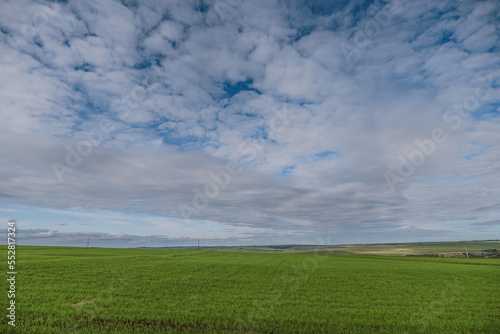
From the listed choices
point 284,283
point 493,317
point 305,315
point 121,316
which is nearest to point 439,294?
point 493,317

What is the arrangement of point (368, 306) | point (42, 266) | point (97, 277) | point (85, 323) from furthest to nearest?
point (42, 266)
point (97, 277)
point (368, 306)
point (85, 323)

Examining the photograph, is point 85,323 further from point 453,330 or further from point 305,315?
point 453,330

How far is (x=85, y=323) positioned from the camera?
60.8 feet

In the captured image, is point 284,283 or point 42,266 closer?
point 284,283

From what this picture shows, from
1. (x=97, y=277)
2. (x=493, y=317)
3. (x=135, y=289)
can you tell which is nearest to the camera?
(x=493, y=317)

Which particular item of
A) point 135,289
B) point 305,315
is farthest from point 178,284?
point 305,315

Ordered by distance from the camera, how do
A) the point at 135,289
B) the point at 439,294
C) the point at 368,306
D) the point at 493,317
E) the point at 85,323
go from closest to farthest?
1. the point at 85,323
2. the point at 493,317
3. the point at 368,306
4. the point at 135,289
5. the point at 439,294

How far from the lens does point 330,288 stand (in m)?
31.5

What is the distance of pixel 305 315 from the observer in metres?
20.9

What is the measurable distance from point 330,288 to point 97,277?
30508 mm

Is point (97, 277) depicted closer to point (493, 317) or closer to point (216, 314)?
point (216, 314)

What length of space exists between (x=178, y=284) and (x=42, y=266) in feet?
83.7

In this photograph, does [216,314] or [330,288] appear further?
[330,288]

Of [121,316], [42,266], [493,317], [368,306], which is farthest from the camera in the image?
[42,266]
